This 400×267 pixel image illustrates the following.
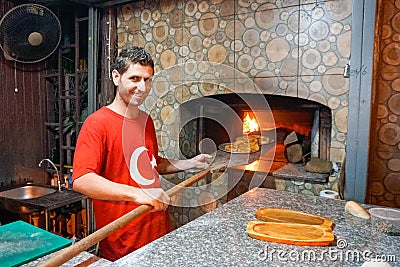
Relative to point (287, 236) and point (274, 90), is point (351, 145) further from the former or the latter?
point (287, 236)

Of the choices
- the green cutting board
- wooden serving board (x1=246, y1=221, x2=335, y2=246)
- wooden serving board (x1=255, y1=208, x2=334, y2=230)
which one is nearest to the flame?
wooden serving board (x1=255, y1=208, x2=334, y2=230)

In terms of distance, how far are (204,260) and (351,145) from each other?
1.08m

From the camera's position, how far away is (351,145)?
1546mm

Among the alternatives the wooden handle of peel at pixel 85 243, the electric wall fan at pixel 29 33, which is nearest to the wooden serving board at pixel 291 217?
the wooden handle of peel at pixel 85 243

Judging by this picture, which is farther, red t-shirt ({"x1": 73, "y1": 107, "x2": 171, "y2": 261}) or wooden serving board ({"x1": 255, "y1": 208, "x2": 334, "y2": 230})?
red t-shirt ({"x1": 73, "y1": 107, "x2": 171, "y2": 261})

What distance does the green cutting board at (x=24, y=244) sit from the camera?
89 cm

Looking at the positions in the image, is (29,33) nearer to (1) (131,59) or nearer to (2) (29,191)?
(2) (29,191)

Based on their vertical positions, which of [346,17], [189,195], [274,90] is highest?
[346,17]

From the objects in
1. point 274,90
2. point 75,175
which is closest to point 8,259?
point 75,175

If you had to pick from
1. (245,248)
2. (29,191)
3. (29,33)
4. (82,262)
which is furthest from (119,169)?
(29,33)

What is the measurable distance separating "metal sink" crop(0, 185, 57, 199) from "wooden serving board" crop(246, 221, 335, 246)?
209 centimetres

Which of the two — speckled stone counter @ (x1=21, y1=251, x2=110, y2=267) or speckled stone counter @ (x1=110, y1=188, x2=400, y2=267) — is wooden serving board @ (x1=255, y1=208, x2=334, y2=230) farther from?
speckled stone counter @ (x1=21, y1=251, x2=110, y2=267)

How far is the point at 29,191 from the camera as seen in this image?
2.66 metres

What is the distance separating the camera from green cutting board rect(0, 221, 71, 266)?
890 millimetres
